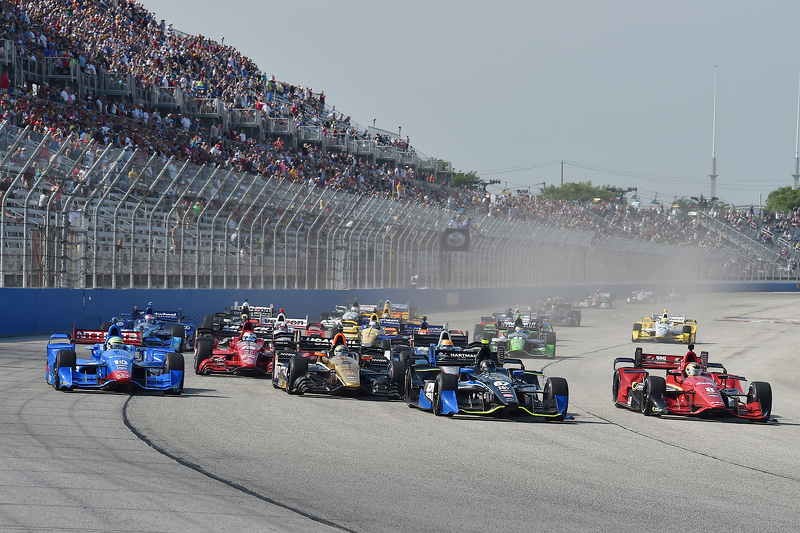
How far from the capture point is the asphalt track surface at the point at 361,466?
7.29 metres

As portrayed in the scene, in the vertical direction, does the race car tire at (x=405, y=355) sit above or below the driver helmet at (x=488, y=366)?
below

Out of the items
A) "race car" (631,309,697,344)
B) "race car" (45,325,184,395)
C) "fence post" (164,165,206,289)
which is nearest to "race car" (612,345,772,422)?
"race car" (45,325,184,395)

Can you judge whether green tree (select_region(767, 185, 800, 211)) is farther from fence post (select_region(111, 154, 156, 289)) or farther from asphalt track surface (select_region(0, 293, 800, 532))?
asphalt track surface (select_region(0, 293, 800, 532))

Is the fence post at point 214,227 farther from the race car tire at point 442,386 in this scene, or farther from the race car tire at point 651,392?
the race car tire at point 651,392

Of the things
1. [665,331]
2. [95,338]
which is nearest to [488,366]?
[95,338]

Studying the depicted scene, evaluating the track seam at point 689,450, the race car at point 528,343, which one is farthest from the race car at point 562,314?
the track seam at point 689,450

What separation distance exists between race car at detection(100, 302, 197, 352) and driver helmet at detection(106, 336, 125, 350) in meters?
4.45

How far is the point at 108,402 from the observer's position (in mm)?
13297

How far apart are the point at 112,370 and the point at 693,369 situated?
838cm

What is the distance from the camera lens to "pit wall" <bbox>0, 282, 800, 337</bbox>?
23.5m

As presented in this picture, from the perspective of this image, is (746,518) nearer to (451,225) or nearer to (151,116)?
(151,116)

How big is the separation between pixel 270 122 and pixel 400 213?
10.2 m

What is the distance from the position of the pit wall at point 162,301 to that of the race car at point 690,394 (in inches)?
562

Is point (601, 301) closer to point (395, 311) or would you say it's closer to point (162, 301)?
point (395, 311)
